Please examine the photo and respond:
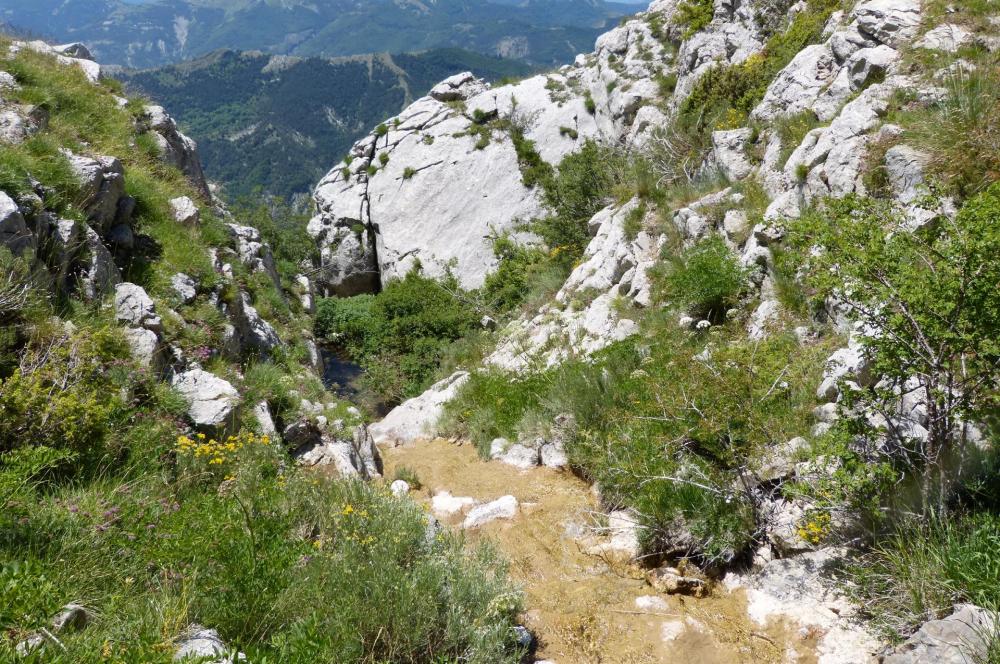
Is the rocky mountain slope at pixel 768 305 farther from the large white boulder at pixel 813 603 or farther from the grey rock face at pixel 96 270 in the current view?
the grey rock face at pixel 96 270

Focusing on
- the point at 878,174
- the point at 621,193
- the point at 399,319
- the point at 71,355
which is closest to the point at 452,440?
the point at 71,355

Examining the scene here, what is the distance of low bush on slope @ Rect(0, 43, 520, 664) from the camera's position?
2.53 metres

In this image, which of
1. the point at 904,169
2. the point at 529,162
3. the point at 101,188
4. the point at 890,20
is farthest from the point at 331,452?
the point at 529,162

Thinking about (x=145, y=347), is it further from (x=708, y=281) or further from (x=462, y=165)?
(x=462, y=165)

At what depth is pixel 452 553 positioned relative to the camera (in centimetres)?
410

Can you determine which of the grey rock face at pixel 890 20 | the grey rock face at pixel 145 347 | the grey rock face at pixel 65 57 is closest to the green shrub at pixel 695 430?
the grey rock face at pixel 145 347

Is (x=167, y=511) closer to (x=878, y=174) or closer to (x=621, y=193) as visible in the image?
(x=878, y=174)

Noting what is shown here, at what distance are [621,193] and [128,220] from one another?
33.6 feet

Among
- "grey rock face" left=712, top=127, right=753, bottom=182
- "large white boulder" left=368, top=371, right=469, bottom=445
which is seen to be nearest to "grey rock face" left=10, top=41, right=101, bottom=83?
"large white boulder" left=368, top=371, right=469, bottom=445

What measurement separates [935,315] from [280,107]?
187613 mm

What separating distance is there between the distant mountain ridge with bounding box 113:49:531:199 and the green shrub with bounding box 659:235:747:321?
4756 inches

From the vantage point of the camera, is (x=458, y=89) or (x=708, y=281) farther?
(x=458, y=89)

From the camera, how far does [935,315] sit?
131 inches

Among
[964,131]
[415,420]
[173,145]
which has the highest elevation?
[173,145]
